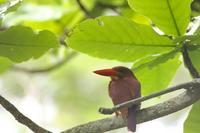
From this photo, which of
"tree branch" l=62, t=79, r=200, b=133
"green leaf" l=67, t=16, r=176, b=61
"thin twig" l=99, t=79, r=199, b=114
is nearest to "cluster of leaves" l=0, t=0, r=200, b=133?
"green leaf" l=67, t=16, r=176, b=61

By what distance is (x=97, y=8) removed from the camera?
2.61 metres

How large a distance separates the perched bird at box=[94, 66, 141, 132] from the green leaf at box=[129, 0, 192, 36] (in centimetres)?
18

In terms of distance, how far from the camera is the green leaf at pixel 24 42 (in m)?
1.51

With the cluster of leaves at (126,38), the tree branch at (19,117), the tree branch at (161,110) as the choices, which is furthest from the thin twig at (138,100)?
the tree branch at (19,117)

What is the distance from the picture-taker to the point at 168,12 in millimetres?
1510

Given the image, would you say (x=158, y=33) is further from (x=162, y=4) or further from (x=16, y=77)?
(x=16, y=77)

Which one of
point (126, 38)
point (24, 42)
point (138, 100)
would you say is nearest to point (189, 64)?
point (126, 38)

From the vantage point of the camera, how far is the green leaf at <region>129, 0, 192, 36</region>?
1.49 meters

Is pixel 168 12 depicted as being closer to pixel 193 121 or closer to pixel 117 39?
pixel 117 39

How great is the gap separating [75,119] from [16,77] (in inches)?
30.1

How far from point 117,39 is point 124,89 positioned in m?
0.14

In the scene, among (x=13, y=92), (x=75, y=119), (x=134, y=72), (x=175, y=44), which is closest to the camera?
(x=175, y=44)

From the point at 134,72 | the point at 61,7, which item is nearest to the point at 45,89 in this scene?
the point at 61,7

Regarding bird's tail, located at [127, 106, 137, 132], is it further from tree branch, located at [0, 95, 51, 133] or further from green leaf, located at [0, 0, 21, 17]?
green leaf, located at [0, 0, 21, 17]
